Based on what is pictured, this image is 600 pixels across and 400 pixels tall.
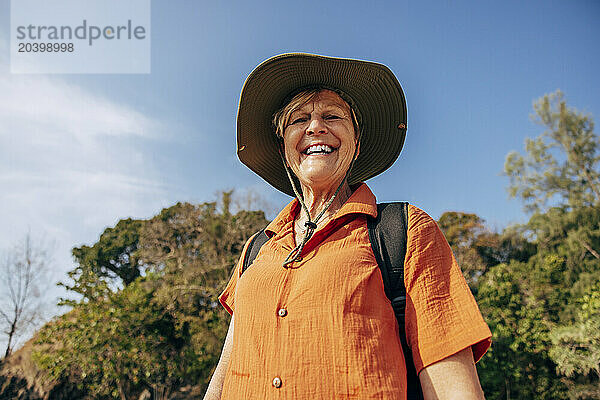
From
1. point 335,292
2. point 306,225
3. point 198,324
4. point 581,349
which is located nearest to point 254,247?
point 306,225

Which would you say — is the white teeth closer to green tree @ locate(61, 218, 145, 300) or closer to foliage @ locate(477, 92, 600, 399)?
foliage @ locate(477, 92, 600, 399)

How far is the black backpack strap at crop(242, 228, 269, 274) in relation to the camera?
1326mm

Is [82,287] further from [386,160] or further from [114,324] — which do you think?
[386,160]

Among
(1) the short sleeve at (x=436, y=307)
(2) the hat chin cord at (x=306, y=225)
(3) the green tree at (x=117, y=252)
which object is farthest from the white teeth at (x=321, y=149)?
(3) the green tree at (x=117, y=252)

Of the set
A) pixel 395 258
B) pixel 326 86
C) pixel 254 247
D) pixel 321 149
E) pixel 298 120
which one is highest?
pixel 326 86

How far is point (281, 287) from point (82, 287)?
8.96 meters

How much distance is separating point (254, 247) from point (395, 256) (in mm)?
529

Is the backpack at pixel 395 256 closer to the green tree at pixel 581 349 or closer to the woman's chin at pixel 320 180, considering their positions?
the woman's chin at pixel 320 180

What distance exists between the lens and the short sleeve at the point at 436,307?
34.2 inches

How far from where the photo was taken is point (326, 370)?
87 centimetres

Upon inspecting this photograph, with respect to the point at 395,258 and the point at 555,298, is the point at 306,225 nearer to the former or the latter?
the point at 395,258

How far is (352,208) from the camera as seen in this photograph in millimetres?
1128

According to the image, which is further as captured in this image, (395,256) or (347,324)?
(395,256)

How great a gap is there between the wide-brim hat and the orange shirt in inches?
20.3
